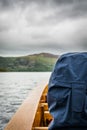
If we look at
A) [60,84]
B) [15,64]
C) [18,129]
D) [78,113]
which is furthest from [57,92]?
[15,64]

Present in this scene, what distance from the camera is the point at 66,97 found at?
1.79 metres

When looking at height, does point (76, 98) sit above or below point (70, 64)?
below

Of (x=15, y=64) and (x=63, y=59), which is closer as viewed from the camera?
(x=63, y=59)

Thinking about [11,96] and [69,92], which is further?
[11,96]

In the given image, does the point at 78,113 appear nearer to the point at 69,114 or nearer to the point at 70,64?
the point at 69,114

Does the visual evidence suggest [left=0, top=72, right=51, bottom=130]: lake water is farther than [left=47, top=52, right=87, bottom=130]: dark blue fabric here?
Yes

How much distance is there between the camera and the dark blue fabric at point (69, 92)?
5.77ft

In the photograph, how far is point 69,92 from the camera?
177 cm

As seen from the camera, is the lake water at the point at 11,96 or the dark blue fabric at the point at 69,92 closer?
the dark blue fabric at the point at 69,92

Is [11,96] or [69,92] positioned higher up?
[69,92]

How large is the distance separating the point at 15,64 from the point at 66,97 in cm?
18843

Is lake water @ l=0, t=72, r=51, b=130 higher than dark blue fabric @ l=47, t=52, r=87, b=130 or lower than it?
lower

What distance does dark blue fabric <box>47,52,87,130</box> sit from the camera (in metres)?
1.76

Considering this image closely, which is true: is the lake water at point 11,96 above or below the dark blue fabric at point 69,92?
below
